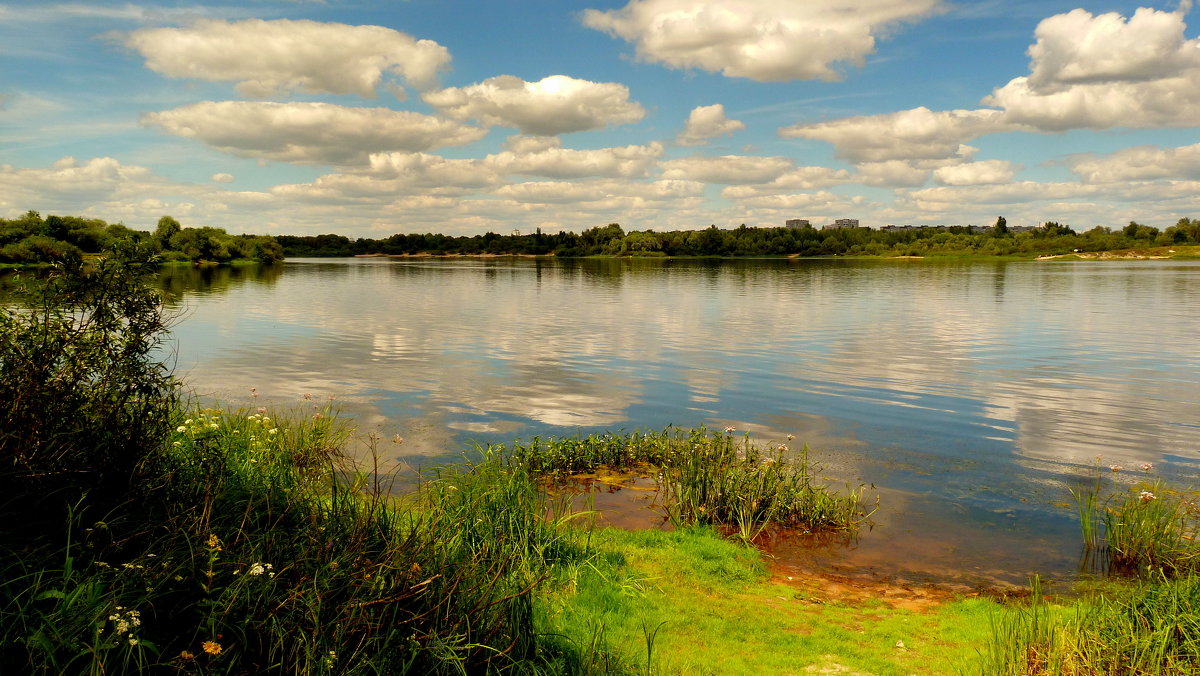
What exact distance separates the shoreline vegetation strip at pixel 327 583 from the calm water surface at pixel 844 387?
112 inches

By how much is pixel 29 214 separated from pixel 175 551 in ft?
599

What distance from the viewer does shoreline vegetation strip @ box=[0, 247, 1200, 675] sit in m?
5.56

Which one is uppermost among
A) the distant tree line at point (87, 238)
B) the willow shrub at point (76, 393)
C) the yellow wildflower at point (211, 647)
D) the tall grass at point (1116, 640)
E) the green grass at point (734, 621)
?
the distant tree line at point (87, 238)

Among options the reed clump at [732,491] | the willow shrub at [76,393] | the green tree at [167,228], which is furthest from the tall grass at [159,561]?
the green tree at [167,228]

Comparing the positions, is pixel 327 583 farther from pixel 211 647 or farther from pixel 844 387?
pixel 844 387

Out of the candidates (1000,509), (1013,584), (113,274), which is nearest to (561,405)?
A: (1000,509)

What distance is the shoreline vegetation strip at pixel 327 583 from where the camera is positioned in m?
5.56

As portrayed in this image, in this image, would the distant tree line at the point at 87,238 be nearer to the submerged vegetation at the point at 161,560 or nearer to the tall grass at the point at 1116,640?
the submerged vegetation at the point at 161,560

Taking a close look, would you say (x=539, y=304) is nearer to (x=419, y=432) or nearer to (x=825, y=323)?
(x=825, y=323)

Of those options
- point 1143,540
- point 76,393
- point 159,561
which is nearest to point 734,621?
point 159,561

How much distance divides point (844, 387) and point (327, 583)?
2447 centimetres

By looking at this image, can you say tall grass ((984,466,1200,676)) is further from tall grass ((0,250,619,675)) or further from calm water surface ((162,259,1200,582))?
tall grass ((0,250,619,675))

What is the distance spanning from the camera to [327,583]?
19.4ft

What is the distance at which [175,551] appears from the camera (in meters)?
5.98
